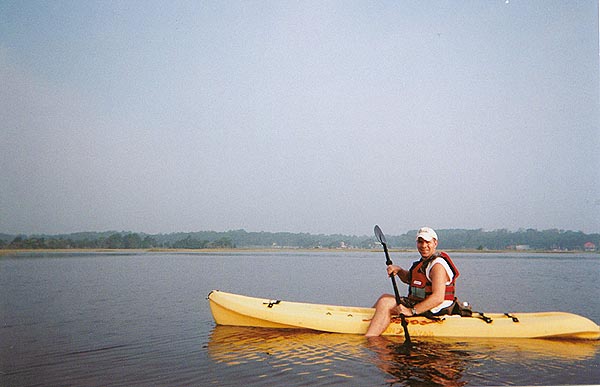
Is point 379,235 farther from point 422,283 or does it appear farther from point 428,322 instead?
point 428,322

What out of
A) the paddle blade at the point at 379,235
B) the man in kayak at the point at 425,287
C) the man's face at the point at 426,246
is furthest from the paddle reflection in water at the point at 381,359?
the paddle blade at the point at 379,235

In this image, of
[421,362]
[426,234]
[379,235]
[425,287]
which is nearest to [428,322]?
[425,287]

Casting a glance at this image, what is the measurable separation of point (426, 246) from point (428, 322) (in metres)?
0.69

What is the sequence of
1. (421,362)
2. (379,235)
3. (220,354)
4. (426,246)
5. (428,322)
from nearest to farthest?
(421,362), (220,354), (426,246), (428,322), (379,235)

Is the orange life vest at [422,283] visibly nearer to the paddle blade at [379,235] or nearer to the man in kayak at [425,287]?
the man in kayak at [425,287]

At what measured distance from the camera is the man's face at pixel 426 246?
442cm

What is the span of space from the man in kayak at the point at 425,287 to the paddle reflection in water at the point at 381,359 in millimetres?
235

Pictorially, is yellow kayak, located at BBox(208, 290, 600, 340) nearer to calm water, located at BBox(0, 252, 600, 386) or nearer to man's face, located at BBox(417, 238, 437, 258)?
calm water, located at BBox(0, 252, 600, 386)

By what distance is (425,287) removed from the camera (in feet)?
14.8

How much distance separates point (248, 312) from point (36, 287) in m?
5.58

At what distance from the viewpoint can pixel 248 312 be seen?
17.4ft

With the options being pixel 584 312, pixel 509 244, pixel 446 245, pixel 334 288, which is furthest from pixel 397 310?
pixel 509 244

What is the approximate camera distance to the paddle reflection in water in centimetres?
365

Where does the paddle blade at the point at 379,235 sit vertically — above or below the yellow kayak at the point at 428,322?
above
